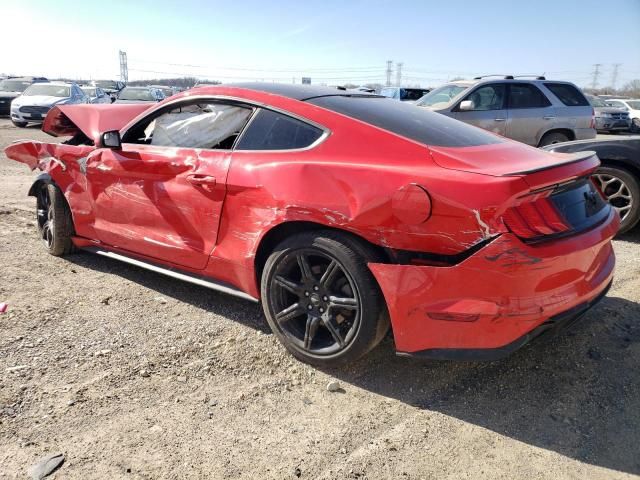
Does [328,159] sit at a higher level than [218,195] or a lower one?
higher

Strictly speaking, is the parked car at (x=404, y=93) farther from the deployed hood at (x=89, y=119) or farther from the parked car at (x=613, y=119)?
the deployed hood at (x=89, y=119)

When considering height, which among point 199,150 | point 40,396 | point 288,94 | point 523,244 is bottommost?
point 40,396

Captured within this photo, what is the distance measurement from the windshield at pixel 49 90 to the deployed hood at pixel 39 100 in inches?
14.5

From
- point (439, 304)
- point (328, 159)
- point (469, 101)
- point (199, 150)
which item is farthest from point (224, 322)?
point (469, 101)

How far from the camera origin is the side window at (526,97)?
373 inches

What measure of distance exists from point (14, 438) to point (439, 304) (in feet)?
6.75

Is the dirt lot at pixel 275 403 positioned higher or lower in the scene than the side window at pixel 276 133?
lower

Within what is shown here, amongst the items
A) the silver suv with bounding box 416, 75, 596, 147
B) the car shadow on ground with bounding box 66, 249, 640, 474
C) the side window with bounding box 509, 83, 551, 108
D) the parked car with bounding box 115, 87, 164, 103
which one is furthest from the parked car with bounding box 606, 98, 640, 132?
the car shadow on ground with bounding box 66, 249, 640, 474

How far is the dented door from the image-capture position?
3328 millimetres

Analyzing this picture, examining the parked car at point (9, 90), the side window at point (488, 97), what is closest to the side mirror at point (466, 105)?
the side window at point (488, 97)

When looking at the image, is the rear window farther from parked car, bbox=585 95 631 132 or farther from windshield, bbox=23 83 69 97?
parked car, bbox=585 95 631 132

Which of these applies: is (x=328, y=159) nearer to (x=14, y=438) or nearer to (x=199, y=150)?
(x=199, y=150)

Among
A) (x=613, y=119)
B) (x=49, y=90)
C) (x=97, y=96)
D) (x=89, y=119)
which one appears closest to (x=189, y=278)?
(x=89, y=119)

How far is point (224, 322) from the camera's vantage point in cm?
358
